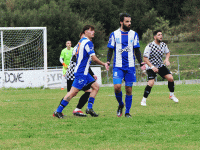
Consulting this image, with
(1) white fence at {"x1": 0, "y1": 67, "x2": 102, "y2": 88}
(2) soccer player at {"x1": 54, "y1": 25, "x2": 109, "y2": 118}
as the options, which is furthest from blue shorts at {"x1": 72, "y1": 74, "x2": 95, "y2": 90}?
(1) white fence at {"x1": 0, "y1": 67, "x2": 102, "y2": 88}

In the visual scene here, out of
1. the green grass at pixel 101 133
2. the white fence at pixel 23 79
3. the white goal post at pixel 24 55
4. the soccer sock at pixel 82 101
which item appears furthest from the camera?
the white fence at pixel 23 79

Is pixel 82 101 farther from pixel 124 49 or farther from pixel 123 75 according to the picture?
pixel 124 49

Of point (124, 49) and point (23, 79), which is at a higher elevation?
point (124, 49)

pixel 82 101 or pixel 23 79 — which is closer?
pixel 82 101

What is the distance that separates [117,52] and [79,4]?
3957 centimetres

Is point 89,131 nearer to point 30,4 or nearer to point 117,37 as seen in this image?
point 117,37

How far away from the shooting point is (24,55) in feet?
79.2

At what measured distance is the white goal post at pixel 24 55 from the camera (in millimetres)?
18719

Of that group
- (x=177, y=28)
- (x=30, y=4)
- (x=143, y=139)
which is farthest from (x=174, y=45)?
(x=143, y=139)

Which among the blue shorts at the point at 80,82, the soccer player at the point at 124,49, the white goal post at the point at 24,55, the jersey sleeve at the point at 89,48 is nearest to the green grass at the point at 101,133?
the blue shorts at the point at 80,82

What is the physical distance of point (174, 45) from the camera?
36.8 metres

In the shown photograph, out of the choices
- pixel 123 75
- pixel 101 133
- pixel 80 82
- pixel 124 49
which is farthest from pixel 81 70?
pixel 101 133

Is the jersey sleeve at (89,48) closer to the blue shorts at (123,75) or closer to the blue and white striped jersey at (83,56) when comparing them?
the blue and white striped jersey at (83,56)

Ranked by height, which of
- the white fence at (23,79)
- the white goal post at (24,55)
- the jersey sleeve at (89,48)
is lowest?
the white fence at (23,79)
